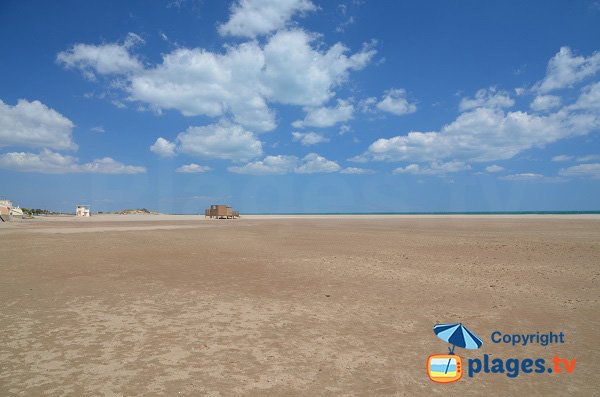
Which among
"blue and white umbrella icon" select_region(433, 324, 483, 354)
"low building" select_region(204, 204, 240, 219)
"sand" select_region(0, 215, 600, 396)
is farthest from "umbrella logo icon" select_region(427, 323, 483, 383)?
"low building" select_region(204, 204, 240, 219)

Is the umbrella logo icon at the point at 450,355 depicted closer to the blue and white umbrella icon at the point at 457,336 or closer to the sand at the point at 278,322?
the blue and white umbrella icon at the point at 457,336

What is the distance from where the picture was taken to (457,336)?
7262 millimetres

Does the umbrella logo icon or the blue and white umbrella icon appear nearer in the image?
the umbrella logo icon

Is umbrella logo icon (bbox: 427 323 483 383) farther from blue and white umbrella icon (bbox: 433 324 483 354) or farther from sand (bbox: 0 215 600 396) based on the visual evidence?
sand (bbox: 0 215 600 396)

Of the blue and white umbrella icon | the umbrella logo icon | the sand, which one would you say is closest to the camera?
the sand

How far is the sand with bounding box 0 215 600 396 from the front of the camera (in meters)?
5.30

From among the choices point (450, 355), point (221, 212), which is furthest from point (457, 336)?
point (221, 212)

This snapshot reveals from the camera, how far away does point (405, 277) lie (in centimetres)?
1309

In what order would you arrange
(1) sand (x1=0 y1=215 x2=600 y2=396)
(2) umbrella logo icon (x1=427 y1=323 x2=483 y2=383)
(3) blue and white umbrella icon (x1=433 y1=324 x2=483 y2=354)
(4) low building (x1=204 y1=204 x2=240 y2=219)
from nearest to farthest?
(1) sand (x1=0 y1=215 x2=600 y2=396)
(2) umbrella logo icon (x1=427 y1=323 x2=483 y2=383)
(3) blue and white umbrella icon (x1=433 y1=324 x2=483 y2=354)
(4) low building (x1=204 y1=204 x2=240 y2=219)

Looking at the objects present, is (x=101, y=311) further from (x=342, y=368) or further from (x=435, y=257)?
(x=435, y=257)

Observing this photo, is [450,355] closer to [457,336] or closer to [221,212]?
[457,336]

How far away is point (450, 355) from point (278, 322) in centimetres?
358

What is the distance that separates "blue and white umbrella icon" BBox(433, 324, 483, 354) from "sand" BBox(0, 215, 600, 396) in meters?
0.18

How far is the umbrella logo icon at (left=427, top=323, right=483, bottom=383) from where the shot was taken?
5.65 meters
